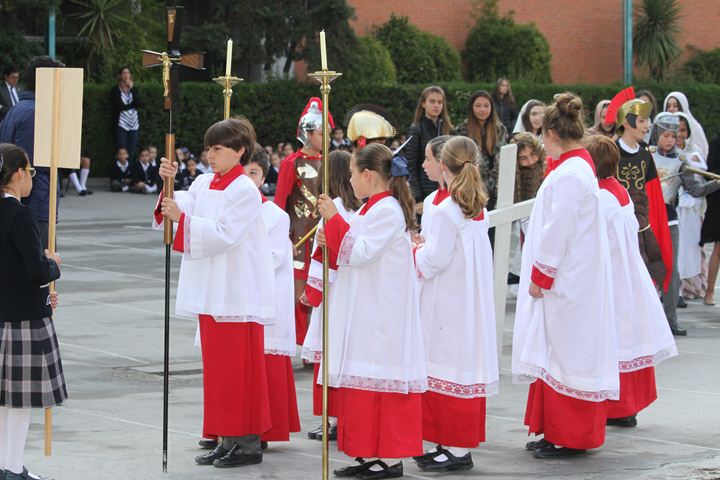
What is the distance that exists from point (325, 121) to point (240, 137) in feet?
3.06

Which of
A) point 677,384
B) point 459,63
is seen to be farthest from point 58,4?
point 677,384

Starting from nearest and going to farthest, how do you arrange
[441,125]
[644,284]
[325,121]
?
[325,121]
[644,284]
[441,125]

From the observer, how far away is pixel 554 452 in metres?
7.19

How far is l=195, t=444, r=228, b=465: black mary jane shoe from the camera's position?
271 inches

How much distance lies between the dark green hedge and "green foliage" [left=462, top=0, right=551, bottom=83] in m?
3.81

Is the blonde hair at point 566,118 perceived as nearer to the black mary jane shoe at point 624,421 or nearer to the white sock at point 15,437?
Result: the black mary jane shoe at point 624,421

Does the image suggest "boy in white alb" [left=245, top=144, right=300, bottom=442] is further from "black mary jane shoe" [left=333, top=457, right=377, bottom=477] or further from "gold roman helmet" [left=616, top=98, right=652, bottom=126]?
"gold roman helmet" [left=616, top=98, right=652, bottom=126]

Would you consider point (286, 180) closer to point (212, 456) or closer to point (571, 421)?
point (212, 456)

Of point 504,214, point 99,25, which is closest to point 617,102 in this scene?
point 504,214

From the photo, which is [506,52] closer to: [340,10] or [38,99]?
[340,10]

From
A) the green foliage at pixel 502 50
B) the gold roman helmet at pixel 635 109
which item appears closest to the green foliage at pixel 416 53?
the green foliage at pixel 502 50

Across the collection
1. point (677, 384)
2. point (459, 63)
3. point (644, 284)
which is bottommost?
point (677, 384)

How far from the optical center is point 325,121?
620 cm

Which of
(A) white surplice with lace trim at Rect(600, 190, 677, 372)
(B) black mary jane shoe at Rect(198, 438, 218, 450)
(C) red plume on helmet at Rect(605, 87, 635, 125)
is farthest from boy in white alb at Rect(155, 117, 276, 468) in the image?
(C) red plume on helmet at Rect(605, 87, 635, 125)
